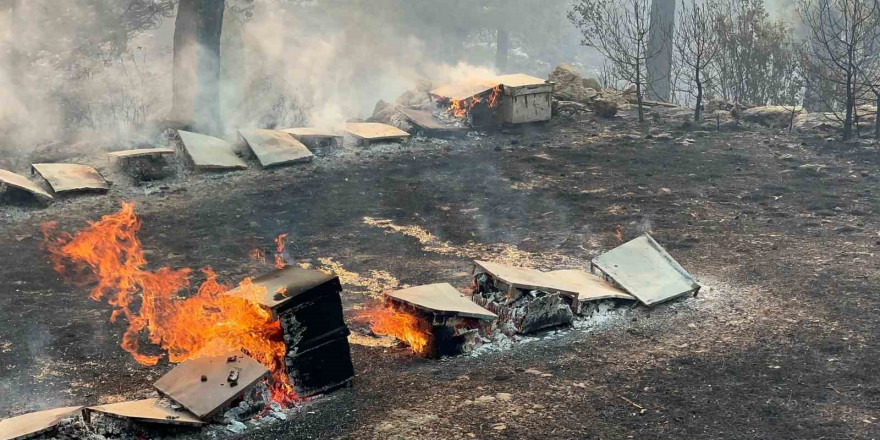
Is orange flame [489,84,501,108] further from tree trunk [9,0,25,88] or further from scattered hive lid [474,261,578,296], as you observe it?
tree trunk [9,0,25,88]

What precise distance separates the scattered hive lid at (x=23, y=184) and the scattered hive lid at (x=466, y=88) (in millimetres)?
7178

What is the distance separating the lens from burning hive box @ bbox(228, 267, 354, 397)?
6.03 metres

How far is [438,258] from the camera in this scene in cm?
945

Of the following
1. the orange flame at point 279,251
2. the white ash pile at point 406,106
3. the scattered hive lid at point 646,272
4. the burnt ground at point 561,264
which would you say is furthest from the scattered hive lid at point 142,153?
the scattered hive lid at point 646,272

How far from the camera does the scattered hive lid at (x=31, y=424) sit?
195 inches

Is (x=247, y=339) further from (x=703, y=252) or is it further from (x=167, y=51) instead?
(x=167, y=51)

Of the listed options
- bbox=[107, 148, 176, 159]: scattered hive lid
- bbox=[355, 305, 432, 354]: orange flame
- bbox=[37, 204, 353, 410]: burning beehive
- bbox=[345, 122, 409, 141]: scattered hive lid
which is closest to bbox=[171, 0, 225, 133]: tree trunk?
bbox=[345, 122, 409, 141]: scattered hive lid

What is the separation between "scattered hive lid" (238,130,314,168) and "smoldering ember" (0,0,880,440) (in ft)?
0.16

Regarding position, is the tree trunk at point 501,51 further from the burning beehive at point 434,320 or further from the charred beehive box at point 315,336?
the charred beehive box at point 315,336

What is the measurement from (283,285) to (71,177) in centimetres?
667

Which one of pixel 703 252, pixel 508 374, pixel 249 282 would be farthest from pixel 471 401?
pixel 703 252

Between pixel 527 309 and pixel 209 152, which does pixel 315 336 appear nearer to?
pixel 527 309

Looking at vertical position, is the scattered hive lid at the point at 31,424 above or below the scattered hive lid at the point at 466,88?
below

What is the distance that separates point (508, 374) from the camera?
6449 millimetres
